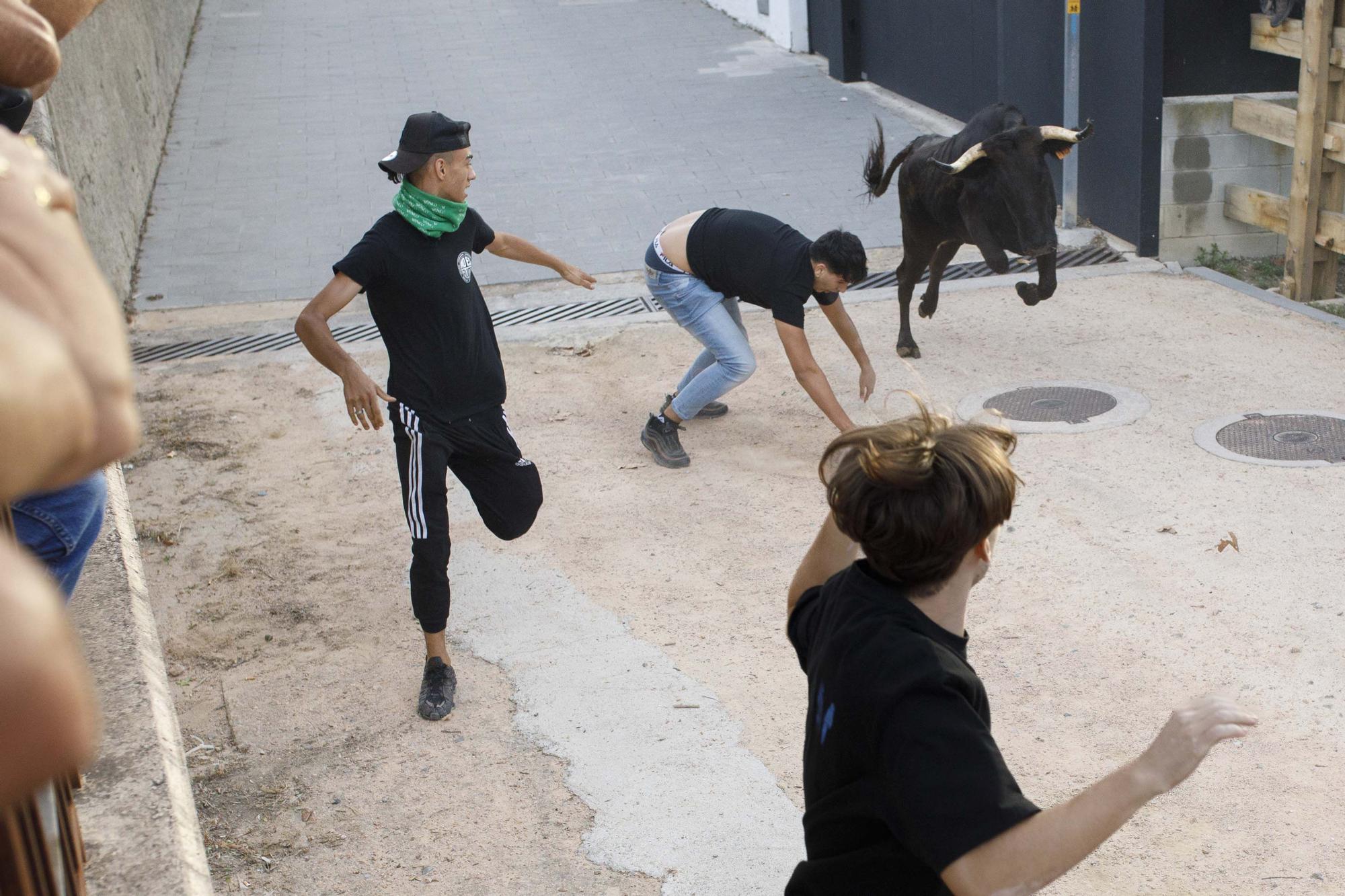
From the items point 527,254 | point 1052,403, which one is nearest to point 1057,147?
point 1052,403

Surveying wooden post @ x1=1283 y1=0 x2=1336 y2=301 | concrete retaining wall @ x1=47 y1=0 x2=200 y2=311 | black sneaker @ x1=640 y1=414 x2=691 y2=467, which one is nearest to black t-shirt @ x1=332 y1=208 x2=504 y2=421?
black sneaker @ x1=640 y1=414 x2=691 y2=467

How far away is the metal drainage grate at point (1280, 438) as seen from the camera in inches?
247

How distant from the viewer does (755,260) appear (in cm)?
653

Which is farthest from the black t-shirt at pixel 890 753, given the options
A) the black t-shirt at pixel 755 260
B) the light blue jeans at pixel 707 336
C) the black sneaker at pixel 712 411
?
the black sneaker at pixel 712 411

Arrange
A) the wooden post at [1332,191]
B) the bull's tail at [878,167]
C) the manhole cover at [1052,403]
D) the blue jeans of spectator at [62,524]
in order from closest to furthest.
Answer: the blue jeans of spectator at [62,524], the manhole cover at [1052,403], the bull's tail at [878,167], the wooden post at [1332,191]

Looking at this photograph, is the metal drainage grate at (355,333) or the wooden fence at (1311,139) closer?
the wooden fence at (1311,139)

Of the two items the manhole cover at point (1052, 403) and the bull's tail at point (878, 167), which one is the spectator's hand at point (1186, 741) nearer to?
the manhole cover at point (1052, 403)

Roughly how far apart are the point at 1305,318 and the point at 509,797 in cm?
639

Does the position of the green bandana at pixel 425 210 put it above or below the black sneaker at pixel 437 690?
above

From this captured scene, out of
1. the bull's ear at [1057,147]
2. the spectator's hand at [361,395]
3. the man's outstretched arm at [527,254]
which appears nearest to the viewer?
→ the spectator's hand at [361,395]

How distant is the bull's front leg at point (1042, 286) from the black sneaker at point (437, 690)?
173 inches

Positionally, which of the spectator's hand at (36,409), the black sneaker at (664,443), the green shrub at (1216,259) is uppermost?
the spectator's hand at (36,409)

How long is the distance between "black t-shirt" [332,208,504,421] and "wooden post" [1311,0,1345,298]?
6.43 metres

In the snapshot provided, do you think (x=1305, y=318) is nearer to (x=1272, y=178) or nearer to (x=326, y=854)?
(x=1272, y=178)
